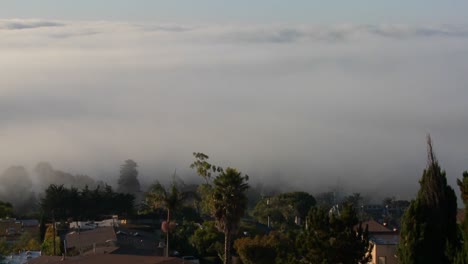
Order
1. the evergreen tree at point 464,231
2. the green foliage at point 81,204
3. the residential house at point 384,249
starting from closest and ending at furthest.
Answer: the evergreen tree at point 464,231 → the residential house at point 384,249 → the green foliage at point 81,204

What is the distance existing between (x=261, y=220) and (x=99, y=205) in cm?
1573

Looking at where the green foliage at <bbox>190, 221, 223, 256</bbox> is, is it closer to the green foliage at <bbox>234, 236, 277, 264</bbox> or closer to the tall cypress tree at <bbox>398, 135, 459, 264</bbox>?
the green foliage at <bbox>234, 236, 277, 264</bbox>

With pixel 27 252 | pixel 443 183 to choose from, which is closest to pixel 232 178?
pixel 443 183

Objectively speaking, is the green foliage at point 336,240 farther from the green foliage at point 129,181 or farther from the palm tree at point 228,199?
the green foliage at point 129,181

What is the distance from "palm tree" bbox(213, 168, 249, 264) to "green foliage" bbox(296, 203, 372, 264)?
13423 millimetres

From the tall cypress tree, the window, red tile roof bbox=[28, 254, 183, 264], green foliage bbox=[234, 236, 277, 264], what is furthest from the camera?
green foliage bbox=[234, 236, 277, 264]

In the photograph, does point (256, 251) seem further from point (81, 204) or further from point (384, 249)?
point (81, 204)

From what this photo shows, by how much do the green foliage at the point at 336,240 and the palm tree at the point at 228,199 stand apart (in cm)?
1342

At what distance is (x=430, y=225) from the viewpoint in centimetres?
5528

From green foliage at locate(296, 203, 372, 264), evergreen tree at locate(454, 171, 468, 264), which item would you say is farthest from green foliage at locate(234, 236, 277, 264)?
evergreen tree at locate(454, 171, 468, 264)

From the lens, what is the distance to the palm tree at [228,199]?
74312 millimetres

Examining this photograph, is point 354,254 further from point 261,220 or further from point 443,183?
point 261,220

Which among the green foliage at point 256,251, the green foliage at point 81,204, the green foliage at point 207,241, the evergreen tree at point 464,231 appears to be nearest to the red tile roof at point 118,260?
the green foliage at point 256,251

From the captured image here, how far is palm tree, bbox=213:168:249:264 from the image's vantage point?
2926 inches
